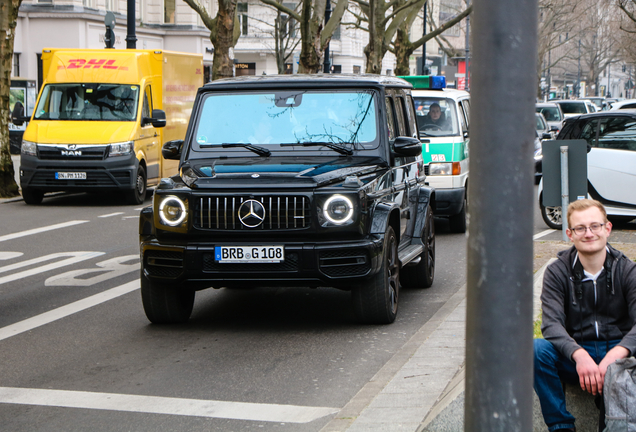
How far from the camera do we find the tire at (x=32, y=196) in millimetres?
17500

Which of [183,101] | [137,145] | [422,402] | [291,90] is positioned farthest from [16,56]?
[422,402]

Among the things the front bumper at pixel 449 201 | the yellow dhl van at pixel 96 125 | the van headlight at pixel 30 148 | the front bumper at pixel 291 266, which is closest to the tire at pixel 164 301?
the front bumper at pixel 291 266

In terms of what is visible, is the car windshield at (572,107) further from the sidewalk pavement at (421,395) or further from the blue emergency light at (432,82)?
the sidewalk pavement at (421,395)

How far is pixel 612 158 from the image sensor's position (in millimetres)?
13641

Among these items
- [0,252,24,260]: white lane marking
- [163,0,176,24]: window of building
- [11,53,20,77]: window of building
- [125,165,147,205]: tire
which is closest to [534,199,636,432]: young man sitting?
[0,252,24,260]: white lane marking

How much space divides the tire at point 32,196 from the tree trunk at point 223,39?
660 centimetres

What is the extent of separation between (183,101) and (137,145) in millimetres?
3246

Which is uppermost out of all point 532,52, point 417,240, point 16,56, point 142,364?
point 16,56

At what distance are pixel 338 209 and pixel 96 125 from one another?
37.6ft

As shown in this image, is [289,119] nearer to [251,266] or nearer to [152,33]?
[251,266]

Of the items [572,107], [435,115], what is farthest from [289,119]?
[572,107]

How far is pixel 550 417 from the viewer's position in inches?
174

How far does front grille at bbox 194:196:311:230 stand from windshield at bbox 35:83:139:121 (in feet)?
36.7

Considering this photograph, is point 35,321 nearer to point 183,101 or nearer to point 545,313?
point 545,313
